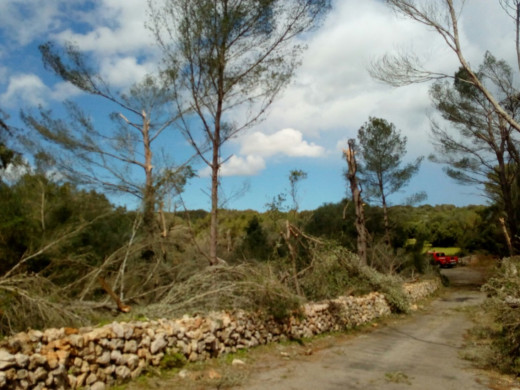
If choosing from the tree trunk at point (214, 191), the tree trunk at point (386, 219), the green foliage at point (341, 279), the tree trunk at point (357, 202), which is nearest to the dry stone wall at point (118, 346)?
the green foliage at point (341, 279)

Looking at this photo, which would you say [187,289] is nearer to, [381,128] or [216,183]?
[216,183]

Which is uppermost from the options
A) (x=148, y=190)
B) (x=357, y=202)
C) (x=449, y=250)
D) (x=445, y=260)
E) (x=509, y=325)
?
(x=148, y=190)

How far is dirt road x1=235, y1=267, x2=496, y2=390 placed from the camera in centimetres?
636

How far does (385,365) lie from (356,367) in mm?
614

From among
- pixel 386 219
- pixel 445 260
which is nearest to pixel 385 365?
pixel 386 219

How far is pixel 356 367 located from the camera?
743cm

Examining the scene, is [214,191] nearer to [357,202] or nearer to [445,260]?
[357,202]

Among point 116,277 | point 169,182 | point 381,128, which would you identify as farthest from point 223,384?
point 381,128

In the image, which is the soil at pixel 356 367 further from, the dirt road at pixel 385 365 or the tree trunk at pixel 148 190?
the tree trunk at pixel 148 190

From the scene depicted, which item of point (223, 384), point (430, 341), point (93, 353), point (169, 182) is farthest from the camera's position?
point (169, 182)

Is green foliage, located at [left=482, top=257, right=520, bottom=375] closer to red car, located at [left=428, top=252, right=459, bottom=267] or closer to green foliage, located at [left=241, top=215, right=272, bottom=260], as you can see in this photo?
green foliage, located at [left=241, top=215, right=272, bottom=260]

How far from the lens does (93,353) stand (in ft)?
18.3

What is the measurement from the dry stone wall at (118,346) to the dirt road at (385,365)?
91 centimetres

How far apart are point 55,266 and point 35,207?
1441mm
